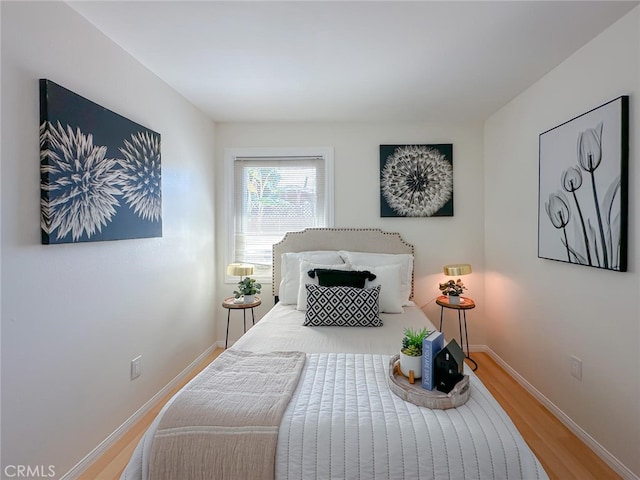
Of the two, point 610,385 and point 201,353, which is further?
point 201,353

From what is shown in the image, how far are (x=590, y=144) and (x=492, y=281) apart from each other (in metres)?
1.75

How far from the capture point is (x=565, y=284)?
2.33 meters

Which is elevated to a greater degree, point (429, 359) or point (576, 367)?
point (429, 359)

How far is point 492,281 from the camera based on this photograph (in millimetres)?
3459

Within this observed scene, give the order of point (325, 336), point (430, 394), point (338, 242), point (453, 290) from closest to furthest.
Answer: point (430, 394) → point (325, 336) → point (453, 290) → point (338, 242)

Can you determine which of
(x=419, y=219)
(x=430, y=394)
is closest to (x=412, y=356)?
(x=430, y=394)

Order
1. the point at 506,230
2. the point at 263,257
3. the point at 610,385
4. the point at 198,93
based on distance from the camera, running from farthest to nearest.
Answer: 1. the point at 263,257
2. the point at 506,230
3. the point at 198,93
4. the point at 610,385

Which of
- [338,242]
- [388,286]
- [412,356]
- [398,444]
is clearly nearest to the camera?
[398,444]

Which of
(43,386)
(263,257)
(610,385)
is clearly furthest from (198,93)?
(610,385)

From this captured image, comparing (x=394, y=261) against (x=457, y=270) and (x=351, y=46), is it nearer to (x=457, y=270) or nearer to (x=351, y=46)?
(x=457, y=270)

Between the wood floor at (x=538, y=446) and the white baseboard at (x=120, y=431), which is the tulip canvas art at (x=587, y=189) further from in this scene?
the white baseboard at (x=120, y=431)

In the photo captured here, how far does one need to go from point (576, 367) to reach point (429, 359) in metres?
1.45

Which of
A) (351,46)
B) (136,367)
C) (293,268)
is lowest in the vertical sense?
(136,367)

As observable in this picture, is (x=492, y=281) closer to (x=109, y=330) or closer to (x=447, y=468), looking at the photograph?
(x=447, y=468)
